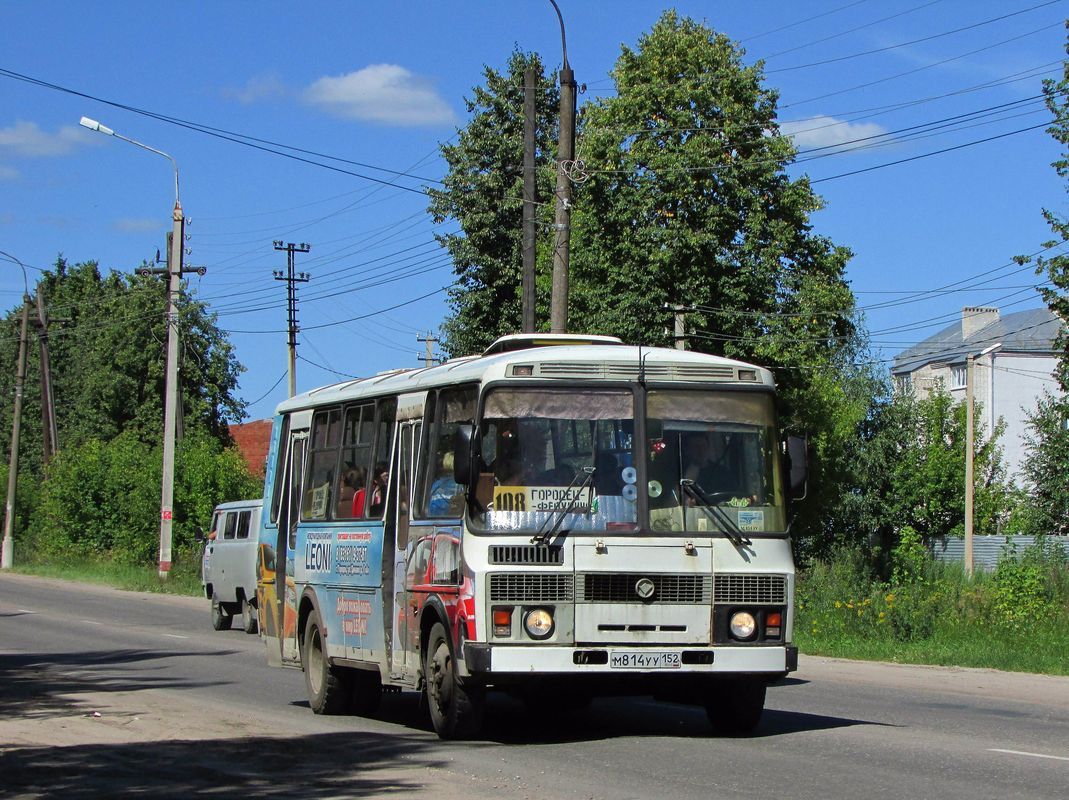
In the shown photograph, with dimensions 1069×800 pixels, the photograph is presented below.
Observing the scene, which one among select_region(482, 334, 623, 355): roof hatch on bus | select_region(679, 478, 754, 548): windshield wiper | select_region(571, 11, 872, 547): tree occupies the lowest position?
select_region(679, 478, 754, 548): windshield wiper

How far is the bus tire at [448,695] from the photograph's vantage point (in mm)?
11820

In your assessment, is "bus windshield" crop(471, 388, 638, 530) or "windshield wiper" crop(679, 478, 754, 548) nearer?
"bus windshield" crop(471, 388, 638, 530)

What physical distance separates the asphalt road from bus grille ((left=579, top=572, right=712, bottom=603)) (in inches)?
41.5

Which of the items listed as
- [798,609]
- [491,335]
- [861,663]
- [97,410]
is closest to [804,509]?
[491,335]

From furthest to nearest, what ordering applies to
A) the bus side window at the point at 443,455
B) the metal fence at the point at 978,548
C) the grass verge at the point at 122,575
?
the metal fence at the point at 978,548 → the grass verge at the point at 122,575 → the bus side window at the point at 443,455

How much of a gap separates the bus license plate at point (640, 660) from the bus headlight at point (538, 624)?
0.48m

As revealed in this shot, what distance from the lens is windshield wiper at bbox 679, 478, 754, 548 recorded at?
1181 centimetres

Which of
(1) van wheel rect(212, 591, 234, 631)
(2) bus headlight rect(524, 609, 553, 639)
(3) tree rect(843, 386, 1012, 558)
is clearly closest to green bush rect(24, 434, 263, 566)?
(1) van wheel rect(212, 591, 234, 631)

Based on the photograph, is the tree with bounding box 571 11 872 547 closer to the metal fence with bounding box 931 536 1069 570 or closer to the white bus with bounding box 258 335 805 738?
the metal fence with bounding box 931 536 1069 570

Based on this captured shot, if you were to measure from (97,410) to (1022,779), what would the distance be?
74233 millimetres

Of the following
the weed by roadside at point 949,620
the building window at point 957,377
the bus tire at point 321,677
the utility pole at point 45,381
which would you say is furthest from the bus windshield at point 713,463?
the building window at point 957,377

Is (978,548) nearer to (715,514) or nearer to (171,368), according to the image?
(171,368)

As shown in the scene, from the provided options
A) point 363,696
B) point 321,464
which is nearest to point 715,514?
point 363,696

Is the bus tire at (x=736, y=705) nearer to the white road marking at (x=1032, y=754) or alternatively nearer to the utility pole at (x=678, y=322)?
the white road marking at (x=1032, y=754)
